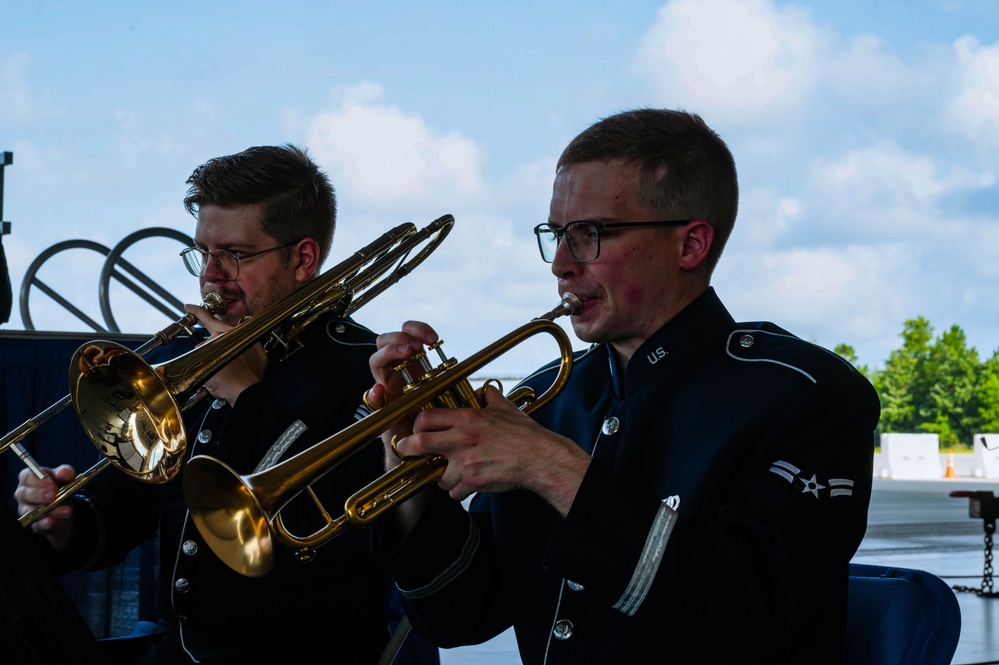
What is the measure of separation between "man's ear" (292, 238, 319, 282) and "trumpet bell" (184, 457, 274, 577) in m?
1.01

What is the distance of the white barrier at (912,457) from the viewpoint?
19.1 metres

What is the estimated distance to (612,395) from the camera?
1983 mm

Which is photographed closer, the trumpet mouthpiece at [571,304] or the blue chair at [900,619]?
the blue chair at [900,619]

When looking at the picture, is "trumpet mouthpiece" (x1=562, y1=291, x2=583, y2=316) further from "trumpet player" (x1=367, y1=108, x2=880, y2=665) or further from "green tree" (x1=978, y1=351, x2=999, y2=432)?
"green tree" (x1=978, y1=351, x2=999, y2=432)

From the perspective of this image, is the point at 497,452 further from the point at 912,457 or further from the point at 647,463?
the point at 912,457

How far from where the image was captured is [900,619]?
160 cm

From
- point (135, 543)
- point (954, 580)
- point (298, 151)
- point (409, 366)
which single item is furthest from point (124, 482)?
point (954, 580)

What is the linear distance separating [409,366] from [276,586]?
718mm

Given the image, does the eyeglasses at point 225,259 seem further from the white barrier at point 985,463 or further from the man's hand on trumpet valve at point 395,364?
the white barrier at point 985,463

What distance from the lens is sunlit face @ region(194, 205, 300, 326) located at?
2.48m

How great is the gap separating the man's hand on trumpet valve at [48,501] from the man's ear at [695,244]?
1.31 meters

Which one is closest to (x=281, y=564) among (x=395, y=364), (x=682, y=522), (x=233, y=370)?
(x=233, y=370)

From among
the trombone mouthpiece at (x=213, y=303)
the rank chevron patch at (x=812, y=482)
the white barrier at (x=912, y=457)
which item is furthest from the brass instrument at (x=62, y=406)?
the white barrier at (x=912, y=457)

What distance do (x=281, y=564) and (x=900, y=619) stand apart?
3.87ft
